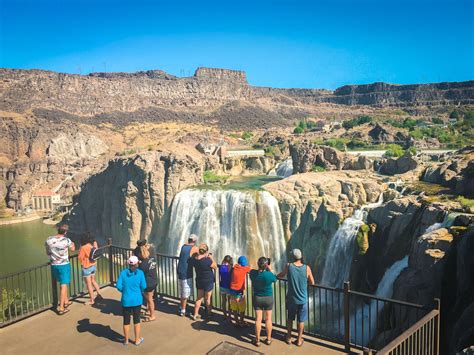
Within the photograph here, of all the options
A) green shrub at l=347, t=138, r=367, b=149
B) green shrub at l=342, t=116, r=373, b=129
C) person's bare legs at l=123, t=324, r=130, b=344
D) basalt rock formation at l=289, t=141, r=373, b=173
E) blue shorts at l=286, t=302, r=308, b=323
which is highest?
green shrub at l=342, t=116, r=373, b=129

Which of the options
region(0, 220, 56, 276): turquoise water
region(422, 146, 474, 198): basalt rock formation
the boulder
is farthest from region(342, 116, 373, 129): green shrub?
region(0, 220, 56, 276): turquoise water

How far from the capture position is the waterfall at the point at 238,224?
1028 inches

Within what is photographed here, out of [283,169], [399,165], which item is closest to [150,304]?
[399,165]

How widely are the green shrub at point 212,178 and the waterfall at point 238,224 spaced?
5.94m

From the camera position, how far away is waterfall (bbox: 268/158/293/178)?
39219 mm

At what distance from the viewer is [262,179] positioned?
37.7 meters

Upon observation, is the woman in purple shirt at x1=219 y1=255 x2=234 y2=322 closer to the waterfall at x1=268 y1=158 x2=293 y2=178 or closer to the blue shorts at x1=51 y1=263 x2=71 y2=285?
the blue shorts at x1=51 y1=263 x2=71 y2=285

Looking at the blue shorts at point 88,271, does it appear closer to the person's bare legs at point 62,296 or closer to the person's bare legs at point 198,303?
the person's bare legs at point 62,296

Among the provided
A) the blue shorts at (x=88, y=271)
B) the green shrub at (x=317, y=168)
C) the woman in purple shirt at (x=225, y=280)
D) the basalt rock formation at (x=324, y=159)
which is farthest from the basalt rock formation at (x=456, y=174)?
the blue shorts at (x=88, y=271)

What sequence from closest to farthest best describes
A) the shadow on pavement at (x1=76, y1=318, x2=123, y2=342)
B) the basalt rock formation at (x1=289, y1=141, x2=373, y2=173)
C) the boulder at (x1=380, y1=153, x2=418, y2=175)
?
the shadow on pavement at (x1=76, y1=318, x2=123, y2=342) < the boulder at (x1=380, y1=153, x2=418, y2=175) < the basalt rock formation at (x1=289, y1=141, x2=373, y2=173)

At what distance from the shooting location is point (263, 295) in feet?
25.4

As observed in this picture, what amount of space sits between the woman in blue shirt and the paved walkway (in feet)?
1.13

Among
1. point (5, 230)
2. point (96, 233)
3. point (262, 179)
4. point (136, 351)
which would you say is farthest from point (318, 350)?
point (5, 230)

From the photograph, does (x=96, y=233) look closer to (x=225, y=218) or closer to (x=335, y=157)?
(x=225, y=218)
